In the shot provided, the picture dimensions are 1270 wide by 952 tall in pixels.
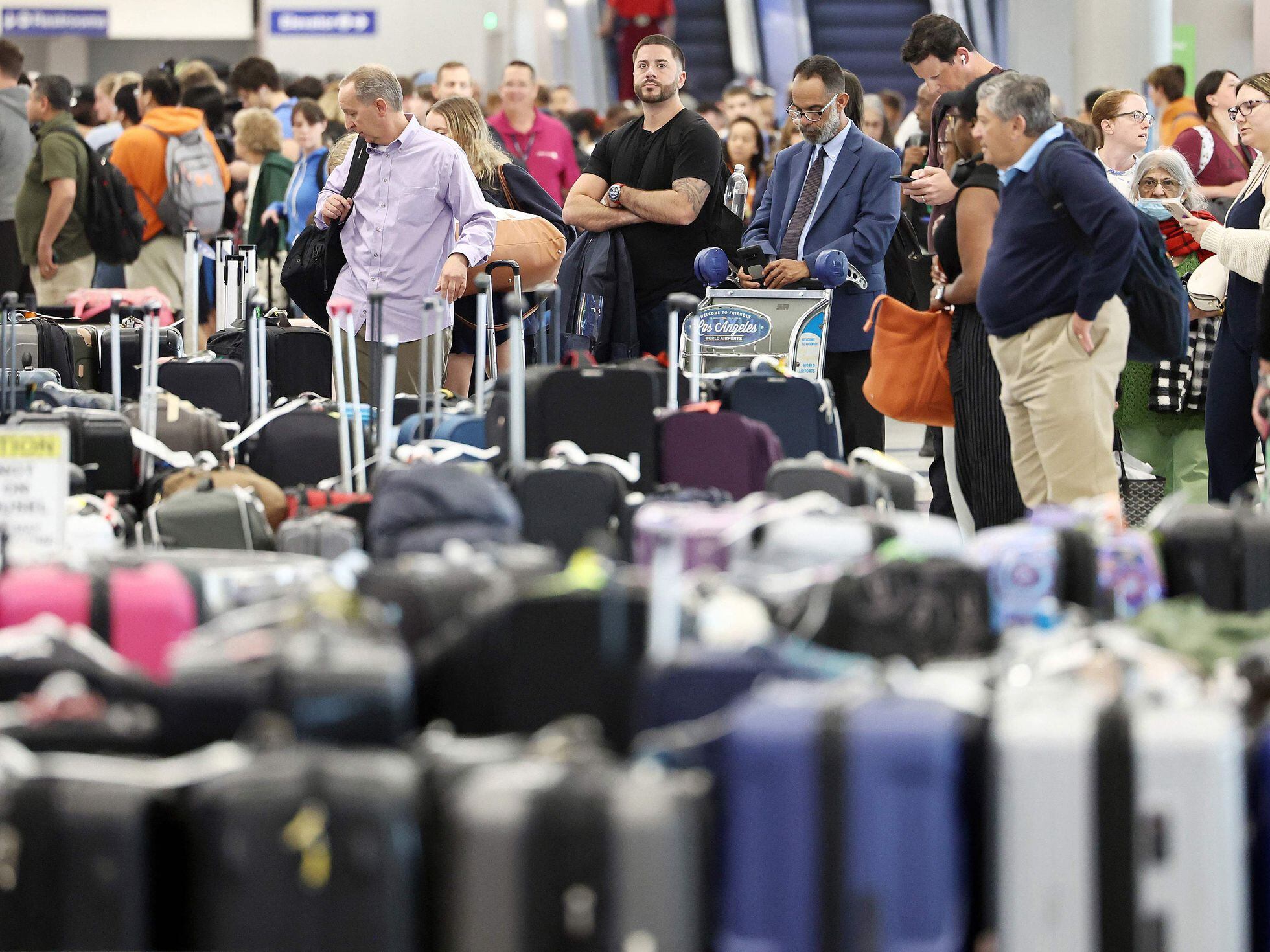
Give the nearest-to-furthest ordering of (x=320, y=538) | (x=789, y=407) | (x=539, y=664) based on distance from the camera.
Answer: (x=539, y=664) < (x=320, y=538) < (x=789, y=407)

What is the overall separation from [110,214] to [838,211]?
4.64 metres

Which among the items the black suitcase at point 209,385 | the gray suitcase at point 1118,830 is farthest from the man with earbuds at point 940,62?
the gray suitcase at point 1118,830

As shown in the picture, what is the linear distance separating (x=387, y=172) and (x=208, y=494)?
8.61 ft

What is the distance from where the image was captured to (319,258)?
6750 millimetres

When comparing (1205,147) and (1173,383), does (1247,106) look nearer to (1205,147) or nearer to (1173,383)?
(1173,383)

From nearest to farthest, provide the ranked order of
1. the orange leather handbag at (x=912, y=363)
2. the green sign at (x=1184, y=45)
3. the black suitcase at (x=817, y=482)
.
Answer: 1. the black suitcase at (x=817, y=482)
2. the orange leather handbag at (x=912, y=363)
3. the green sign at (x=1184, y=45)

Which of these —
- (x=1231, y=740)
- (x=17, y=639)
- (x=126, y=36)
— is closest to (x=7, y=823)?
(x=17, y=639)

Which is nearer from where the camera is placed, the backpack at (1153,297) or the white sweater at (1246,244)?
the backpack at (1153,297)

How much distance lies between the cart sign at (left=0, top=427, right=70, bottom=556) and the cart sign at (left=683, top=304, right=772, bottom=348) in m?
3.43

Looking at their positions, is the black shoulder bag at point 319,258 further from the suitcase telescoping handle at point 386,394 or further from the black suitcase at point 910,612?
the black suitcase at point 910,612

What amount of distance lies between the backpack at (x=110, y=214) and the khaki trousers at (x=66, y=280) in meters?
0.16

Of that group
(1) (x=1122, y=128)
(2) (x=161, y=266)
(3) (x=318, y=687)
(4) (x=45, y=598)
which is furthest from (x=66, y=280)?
(3) (x=318, y=687)

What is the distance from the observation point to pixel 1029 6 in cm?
1638

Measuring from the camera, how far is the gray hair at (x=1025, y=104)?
16.7ft
